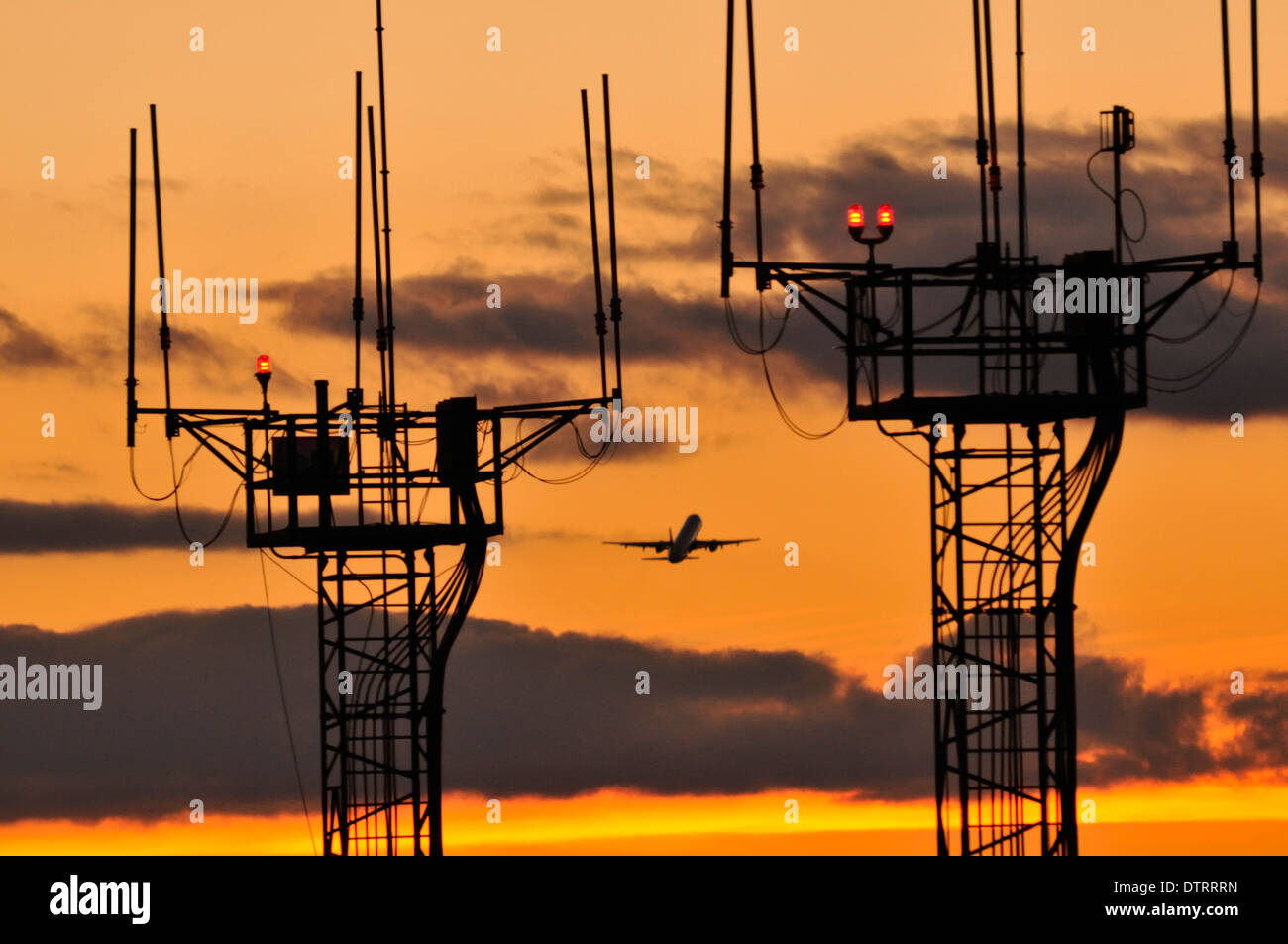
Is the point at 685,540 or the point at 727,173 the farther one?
the point at 685,540

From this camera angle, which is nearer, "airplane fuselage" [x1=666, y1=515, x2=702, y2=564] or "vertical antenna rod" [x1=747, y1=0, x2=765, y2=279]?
"vertical antenna rod" [x1=747, y1=0, x2=765, y2=279]

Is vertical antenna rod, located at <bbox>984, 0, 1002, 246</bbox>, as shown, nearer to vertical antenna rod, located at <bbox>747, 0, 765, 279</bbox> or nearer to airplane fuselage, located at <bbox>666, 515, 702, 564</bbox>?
vertical antenna rod, located at <bbox>747, 0, 765, 279</bbox>

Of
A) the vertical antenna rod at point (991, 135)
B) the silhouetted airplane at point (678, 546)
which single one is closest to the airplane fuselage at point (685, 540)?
the silhouetted airplane at point (678, 546)

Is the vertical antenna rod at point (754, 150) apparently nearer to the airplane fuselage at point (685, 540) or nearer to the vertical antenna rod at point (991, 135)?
the vertical antenna rod at point (991, 135)

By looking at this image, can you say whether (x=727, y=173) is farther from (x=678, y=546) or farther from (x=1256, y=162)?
(x=678, y=546)

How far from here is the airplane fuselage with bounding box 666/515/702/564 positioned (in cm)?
12025

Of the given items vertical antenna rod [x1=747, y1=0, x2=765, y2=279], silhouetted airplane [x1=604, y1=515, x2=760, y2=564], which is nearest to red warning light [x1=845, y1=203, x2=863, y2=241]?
vertical antenna rod [x1=747, y1=0, x2=765, y2=279]

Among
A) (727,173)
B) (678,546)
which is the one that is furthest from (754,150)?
(678,546)

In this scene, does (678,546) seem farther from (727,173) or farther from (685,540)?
(727,173)

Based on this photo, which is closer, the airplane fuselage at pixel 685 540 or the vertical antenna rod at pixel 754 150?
the vertical antenna rod at pixel 754 150

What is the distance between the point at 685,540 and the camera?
130875 millimetres

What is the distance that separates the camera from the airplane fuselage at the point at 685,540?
395 ft
